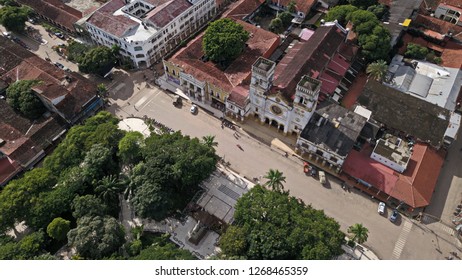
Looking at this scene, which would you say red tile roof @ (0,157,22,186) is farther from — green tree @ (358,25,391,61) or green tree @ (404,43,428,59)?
green tree @ (404,43,428,59)

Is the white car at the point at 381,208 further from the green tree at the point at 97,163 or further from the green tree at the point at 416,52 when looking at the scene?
the green tree at the point at 97,163

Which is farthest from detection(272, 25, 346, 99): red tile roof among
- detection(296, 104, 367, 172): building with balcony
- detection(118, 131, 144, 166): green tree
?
detection(118, 131, 144, 166): green tree

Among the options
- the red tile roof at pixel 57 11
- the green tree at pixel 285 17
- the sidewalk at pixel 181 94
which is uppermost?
the green tree at pixel 285 17

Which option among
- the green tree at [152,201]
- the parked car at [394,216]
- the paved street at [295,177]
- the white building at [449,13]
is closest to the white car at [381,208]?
the paved street at [295,177]

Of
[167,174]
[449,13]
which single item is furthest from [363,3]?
[167,174]

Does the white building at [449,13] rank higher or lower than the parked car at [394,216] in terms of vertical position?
higher
